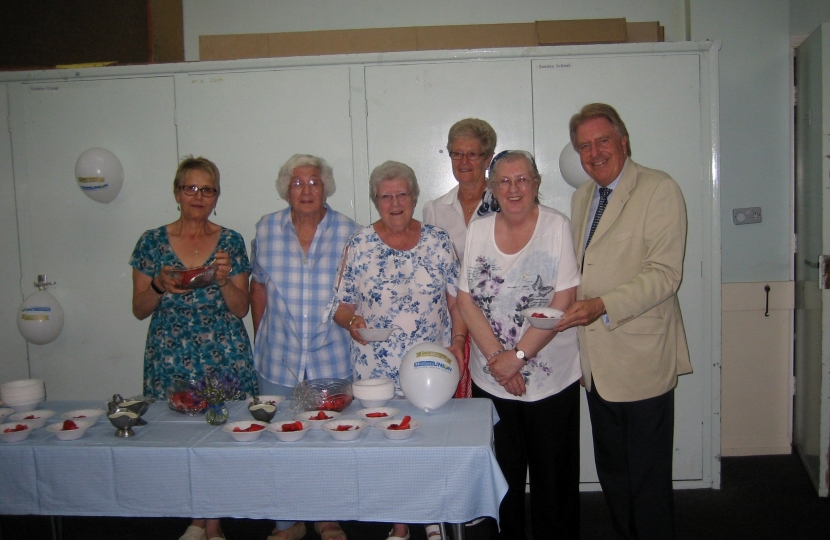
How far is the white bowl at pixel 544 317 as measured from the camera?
2.01 m

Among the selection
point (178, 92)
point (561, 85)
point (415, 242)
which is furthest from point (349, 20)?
point (415, 242)

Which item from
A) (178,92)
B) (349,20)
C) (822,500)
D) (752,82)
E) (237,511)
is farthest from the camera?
(349,20)

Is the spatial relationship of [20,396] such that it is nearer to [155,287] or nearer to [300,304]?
[155,287]

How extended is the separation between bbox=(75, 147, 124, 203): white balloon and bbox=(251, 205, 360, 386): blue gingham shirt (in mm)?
1149

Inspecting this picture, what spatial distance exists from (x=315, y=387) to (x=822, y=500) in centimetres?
268

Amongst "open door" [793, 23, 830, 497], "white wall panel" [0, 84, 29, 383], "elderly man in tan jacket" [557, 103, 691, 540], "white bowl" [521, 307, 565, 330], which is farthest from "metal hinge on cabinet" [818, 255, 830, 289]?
"white wall panel" [0, 84, 29, 383]

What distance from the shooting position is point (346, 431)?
1894mm

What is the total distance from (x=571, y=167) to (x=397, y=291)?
49.1 inches

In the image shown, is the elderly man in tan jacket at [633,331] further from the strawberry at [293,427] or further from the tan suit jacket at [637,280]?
the strawberry at [293,427]

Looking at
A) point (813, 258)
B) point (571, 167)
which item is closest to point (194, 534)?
point (571, 167)

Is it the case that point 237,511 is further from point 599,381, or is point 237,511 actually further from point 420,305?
point 599,381

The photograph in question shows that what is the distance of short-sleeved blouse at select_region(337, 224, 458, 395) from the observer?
2475 millimetres

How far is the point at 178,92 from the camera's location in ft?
11.1

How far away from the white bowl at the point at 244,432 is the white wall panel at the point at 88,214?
1.78 metres
